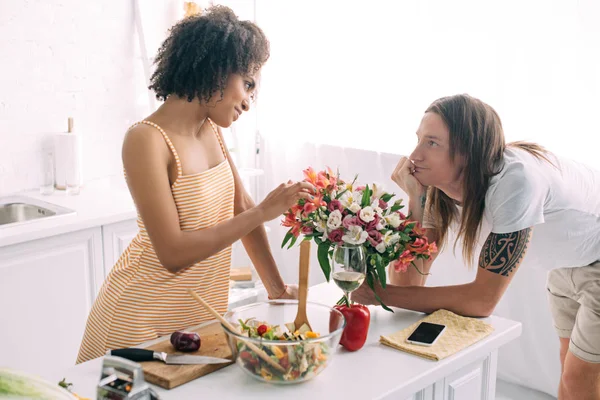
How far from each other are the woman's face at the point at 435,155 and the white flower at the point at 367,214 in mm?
452

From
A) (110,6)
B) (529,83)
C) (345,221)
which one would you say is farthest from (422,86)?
(345,221)

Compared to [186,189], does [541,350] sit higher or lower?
lower

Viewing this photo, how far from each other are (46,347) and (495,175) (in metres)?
1.95

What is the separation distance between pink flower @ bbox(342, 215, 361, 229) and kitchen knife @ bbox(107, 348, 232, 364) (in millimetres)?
423

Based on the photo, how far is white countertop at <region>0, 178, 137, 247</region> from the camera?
2746 mm

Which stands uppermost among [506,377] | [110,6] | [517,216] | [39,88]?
[110,6]

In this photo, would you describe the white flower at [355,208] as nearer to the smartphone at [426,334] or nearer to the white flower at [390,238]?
the white flower at [390,238]

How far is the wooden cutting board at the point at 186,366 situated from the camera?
1513 millimetres

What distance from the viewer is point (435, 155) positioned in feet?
6.85

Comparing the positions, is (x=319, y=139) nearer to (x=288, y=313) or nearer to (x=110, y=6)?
(x=110, y=6)

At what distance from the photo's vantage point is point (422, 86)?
11.3ft

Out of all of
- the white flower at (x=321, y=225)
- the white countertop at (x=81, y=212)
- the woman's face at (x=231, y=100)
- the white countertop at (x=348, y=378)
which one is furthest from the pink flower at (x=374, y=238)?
the white countertop at (x=81, y=212)

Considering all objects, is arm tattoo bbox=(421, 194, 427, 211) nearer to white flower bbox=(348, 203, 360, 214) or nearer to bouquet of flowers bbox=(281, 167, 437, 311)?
bouquet of flowers bbox=(281, 167, 437, 311)

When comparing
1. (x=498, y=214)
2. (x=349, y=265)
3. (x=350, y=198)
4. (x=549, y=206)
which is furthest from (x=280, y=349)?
(x=549, y=206)
